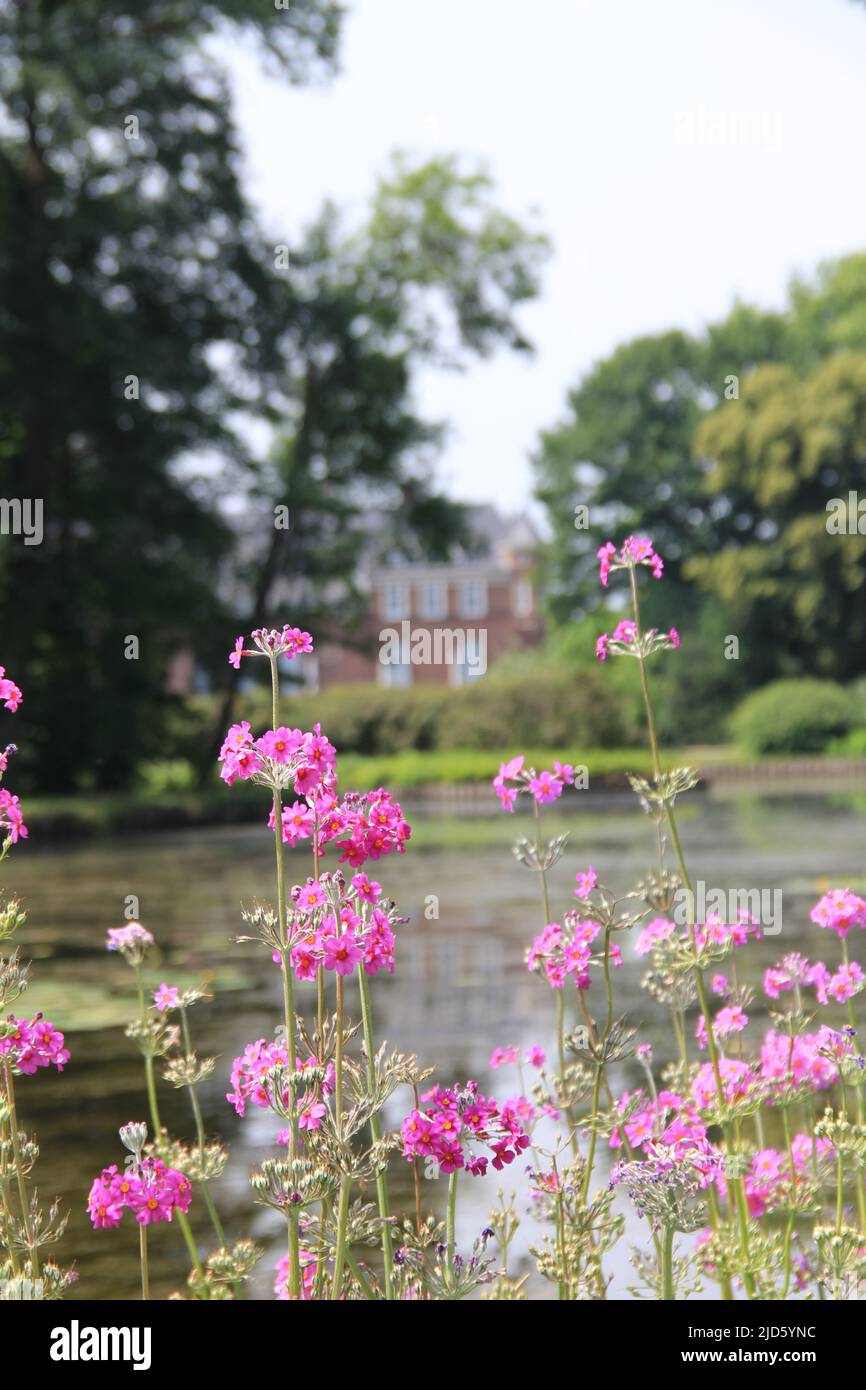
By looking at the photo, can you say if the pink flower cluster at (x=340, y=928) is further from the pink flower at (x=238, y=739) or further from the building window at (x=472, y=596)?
the building window at (x=472, y=596)

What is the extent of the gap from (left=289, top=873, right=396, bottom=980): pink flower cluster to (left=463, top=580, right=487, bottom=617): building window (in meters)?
72.0

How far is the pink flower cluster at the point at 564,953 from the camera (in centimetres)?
285

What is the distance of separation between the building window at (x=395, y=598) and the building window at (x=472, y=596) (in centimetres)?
275

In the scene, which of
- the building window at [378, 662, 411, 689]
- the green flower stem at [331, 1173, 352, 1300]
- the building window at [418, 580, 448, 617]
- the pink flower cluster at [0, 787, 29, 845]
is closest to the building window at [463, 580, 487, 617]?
the building window at [418, 580, 448, 617]

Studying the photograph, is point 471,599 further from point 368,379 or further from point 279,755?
point 279,755

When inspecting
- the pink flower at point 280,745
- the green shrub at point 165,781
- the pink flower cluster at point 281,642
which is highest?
the green shrub at point 165,781

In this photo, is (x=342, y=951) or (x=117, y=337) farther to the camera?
(x=117, y=337)

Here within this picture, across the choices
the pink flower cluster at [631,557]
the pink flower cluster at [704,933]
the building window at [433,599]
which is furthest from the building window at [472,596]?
the pink flower cluster at [631,557]

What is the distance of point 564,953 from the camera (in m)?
2.89

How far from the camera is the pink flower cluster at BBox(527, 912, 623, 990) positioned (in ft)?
9.35

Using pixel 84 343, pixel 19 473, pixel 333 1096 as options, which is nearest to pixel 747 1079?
pixel 333 1096

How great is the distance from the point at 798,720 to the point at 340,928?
34.8 m

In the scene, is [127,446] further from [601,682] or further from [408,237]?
[408,237]

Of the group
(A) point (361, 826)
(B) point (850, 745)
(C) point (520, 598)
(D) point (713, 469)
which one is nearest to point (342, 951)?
(A) point (361, 826)
